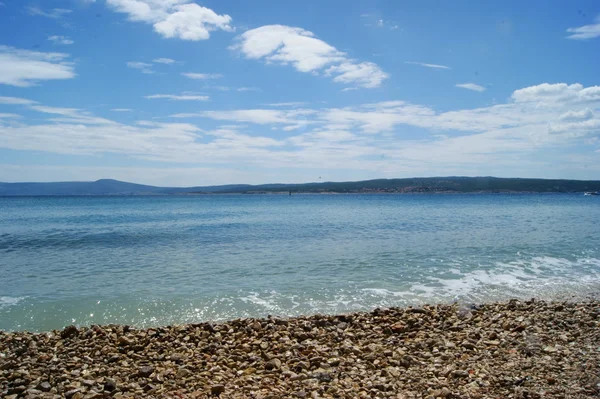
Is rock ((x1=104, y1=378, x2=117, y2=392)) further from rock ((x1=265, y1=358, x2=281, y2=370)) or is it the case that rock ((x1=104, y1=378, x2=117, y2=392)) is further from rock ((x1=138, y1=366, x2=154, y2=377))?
rock ((x1=265, y1=358, x2=281, y2=370))

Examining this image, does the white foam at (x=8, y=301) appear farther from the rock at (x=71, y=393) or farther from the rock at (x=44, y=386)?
the rock at (x=71, y=393)

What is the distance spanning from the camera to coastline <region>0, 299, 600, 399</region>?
18.3ft

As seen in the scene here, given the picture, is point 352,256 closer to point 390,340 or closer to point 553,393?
point 390,340

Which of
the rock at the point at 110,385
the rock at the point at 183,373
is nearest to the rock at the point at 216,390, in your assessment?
the rock at the point at 183,373

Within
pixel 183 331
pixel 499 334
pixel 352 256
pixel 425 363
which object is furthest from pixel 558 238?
pixel 183 331

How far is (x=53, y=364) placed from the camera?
6586 mm

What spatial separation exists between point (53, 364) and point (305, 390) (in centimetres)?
397

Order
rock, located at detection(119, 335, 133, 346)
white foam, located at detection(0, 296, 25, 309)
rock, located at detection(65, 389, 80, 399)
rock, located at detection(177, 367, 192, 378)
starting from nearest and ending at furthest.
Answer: rock, located at detection(65, 389, 80, 399) → rock, located at detection(177, 367, 192, 378) → rock, located at detection(119, 335, 133, 346) → white foam, located at detection(0, 296, 25, 309)

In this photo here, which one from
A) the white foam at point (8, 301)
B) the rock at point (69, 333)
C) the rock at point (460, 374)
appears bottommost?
the white foam at point (8, 301)

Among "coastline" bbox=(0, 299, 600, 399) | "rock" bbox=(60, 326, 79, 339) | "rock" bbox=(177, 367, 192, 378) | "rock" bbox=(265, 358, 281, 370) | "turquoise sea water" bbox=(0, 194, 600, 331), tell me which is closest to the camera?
"coastline" bbox=(0, 299, 600, 399)

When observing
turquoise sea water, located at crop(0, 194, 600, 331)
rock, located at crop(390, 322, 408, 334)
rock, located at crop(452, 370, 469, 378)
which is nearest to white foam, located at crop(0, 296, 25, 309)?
turquoise sea water, located at crop(0, 194, 600, 331)

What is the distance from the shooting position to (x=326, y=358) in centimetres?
666

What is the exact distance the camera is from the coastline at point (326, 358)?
18.3ft

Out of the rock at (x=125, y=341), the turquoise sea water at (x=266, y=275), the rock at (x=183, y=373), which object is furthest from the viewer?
the turquoise sea water at (x=266, y=275)
